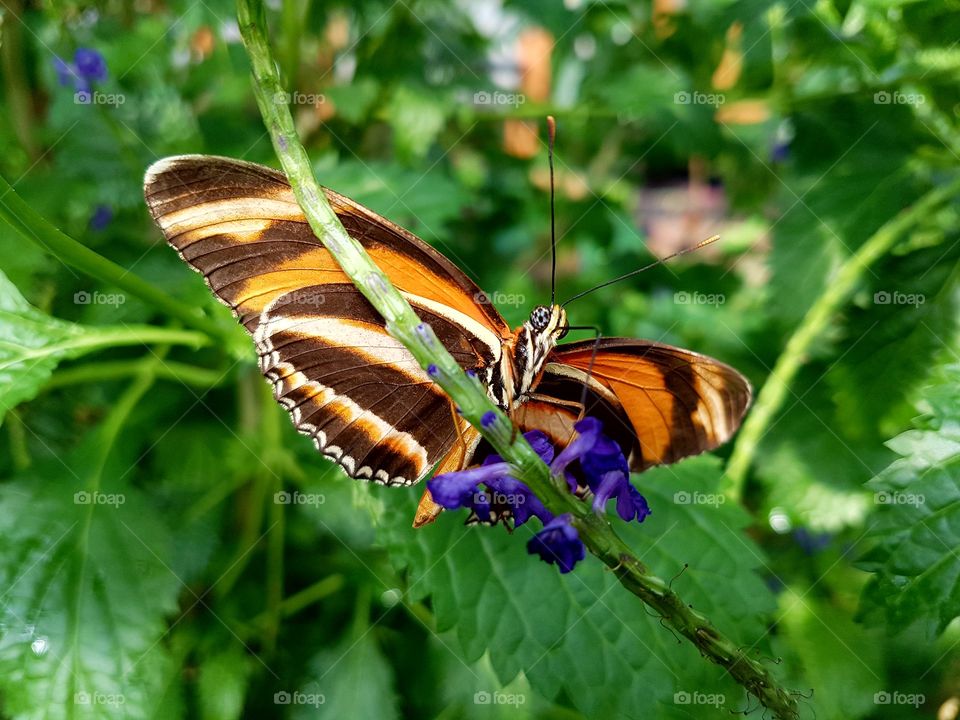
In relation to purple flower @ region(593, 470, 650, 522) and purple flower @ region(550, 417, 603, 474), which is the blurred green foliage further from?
purple flower @ region(550, 417, 603, 474)

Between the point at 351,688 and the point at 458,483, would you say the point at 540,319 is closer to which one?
the point at 458,483

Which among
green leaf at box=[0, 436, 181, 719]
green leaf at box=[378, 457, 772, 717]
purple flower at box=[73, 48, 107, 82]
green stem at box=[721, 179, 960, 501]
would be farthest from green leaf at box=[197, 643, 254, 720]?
purple flower at box=[73, 48, 107, 82]

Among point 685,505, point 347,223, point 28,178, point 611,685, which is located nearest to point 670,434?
point 685,505

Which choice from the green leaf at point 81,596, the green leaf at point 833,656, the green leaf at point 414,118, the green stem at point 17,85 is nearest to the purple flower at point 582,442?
the green leaf at point 81,596

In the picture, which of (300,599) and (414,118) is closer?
(300,599)

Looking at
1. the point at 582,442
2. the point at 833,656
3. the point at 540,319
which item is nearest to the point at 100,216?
the point at 540,319

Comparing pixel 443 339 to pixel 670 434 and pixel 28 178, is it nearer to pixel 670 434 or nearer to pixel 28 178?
pixel 670 434

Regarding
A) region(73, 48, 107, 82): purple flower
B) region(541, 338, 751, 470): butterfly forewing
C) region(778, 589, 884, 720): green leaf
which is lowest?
region(778, 589, 884, 720): green leaf
